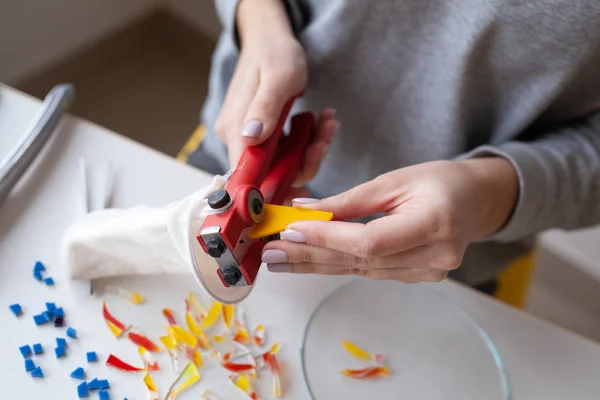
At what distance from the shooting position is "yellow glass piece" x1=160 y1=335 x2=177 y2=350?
0.45 m

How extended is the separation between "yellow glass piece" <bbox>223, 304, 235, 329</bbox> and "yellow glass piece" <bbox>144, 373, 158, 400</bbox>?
0.24 feet

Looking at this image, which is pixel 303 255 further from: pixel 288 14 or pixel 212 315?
pixel 288 14

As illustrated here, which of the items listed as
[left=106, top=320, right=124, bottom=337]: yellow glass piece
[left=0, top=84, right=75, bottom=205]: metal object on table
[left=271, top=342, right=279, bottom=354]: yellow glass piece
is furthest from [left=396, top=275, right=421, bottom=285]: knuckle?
[left=0, top=84, right=75, bottom=205]: metal object on table

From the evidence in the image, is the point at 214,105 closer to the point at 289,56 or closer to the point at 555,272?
the point at 289,56

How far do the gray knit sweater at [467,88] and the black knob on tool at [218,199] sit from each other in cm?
26

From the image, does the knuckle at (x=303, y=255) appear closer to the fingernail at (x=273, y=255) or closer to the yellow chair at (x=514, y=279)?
the fingernail at (x=273, y=255)

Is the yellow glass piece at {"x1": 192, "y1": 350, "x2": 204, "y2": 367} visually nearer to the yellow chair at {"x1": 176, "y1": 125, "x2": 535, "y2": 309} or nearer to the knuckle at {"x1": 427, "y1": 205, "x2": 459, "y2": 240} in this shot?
the knuckle at {"x1": 427, "y1": 205, "x2": 459, "y2": 240}

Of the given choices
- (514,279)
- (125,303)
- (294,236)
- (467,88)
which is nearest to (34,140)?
(125,303)

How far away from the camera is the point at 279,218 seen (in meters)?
0.41

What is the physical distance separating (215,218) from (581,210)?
0.39m

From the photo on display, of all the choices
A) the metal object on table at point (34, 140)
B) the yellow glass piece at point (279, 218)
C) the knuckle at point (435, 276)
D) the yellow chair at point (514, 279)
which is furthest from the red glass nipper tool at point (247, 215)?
the yellow chair at point (514, 279)

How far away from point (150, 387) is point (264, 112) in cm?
22

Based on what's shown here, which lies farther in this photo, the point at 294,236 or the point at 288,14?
the point at 288,14

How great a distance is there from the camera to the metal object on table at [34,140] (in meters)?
0.51
